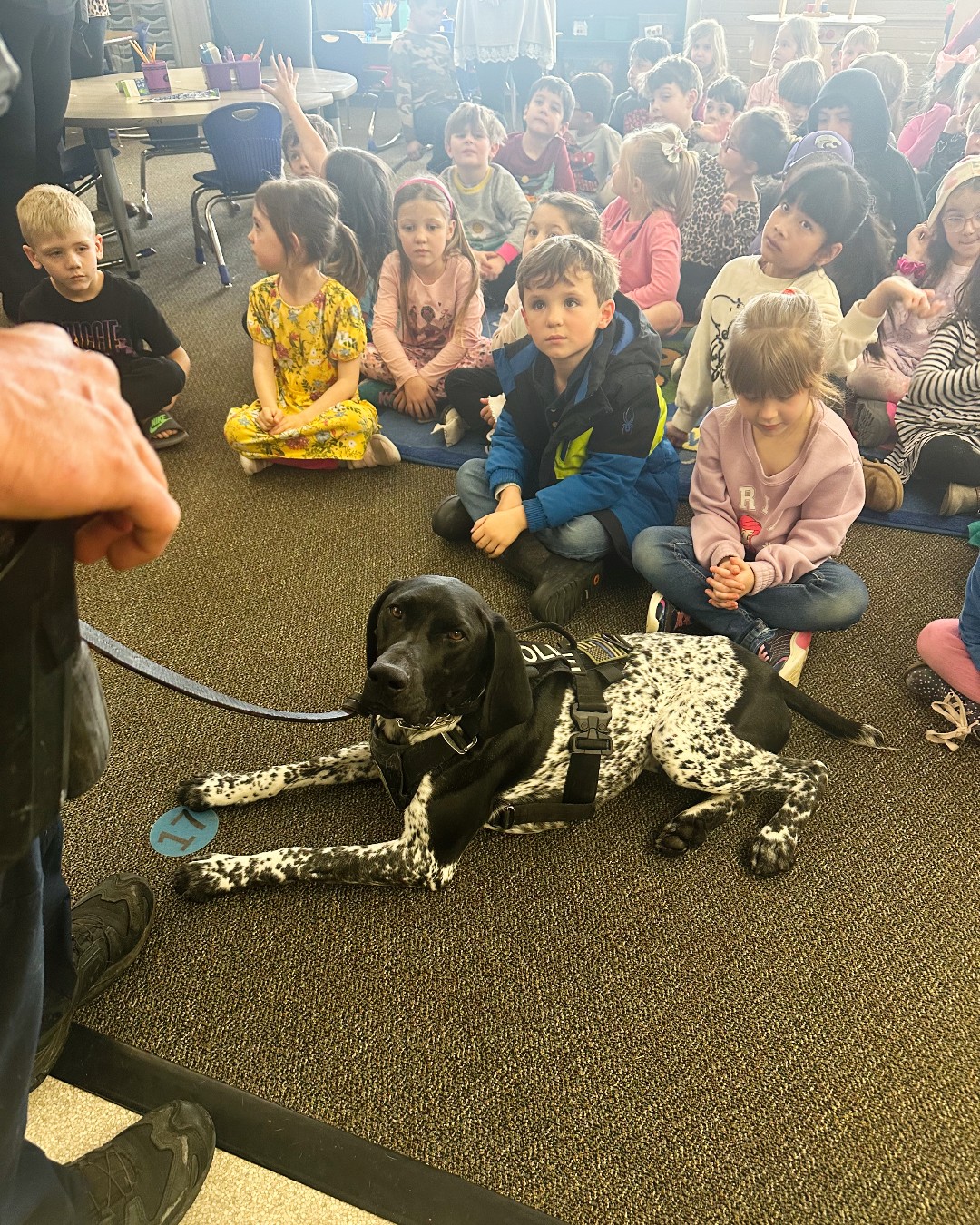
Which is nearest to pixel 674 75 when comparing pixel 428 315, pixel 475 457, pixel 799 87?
pixel 799 87

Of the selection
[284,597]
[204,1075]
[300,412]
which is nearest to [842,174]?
[300,412]

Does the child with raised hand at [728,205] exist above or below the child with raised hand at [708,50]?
below

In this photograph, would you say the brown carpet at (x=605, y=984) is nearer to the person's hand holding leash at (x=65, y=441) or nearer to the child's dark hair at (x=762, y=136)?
the person's hand holding leash at (x=65, y=441)

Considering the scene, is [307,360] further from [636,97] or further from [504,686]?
[636,97]

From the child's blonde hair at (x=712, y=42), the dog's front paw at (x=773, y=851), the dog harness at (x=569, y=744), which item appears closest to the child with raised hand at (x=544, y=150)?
the child's blonde hair at (x=712, y=42)

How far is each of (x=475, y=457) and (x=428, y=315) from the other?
0.86 meters

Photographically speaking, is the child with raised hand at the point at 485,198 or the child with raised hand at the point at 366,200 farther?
the child with raised hand at the point at 485,198

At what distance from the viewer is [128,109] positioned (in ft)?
15.2

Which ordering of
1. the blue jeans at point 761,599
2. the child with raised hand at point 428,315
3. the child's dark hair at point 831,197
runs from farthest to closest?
the child with raised hand at point 428,315 → the child's dark hair at point 831,197 → the blue jeans at point 761,599

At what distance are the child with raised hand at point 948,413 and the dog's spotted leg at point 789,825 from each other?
1729 mm

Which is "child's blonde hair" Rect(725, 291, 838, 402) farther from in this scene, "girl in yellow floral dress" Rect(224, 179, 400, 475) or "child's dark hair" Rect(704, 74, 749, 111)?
"child's dark hair" Rect(704, 74, 749, 111)

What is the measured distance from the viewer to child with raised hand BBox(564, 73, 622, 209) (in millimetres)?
6270

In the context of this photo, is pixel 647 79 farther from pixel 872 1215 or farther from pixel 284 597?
pixel 872 1215

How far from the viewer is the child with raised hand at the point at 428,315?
3.79 m
